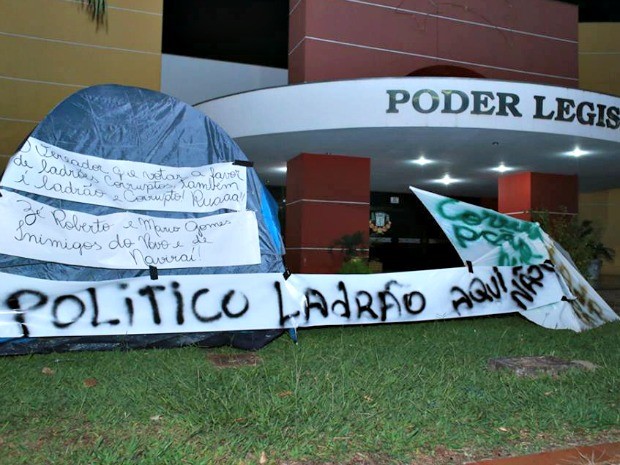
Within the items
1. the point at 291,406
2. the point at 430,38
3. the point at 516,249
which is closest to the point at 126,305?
the point at 291,406

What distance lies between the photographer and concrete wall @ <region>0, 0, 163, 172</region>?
15.1 metres

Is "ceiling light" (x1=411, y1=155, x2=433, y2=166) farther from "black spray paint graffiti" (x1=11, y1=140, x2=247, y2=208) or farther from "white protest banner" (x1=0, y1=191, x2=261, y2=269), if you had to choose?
"white protest banner" (x1=0, y1=191, x2=261, y2=269)

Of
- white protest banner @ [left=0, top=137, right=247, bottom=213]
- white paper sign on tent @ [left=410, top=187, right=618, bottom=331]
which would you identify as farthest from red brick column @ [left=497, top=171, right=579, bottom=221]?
white protest banner @ [left=0, top=137, right=247, bottom=213]

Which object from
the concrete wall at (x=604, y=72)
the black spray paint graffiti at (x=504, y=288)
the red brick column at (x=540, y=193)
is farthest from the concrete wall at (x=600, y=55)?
the black spray paint graffiti at (x=504, y=288)

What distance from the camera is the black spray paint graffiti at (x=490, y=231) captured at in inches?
277

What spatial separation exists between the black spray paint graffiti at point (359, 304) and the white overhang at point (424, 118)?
5.93 metres

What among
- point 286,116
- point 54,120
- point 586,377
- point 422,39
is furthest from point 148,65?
point 586,377

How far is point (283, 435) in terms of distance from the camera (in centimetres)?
331

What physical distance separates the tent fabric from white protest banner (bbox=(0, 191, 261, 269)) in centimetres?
10

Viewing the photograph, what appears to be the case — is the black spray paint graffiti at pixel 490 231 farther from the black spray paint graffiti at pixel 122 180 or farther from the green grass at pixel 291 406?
the black spray paint graffiti at pixel 122 180

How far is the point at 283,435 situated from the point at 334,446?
1.02 feet

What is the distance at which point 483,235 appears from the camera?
711 cm

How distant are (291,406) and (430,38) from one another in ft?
45.8

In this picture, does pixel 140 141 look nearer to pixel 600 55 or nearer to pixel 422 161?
pixel 422 161
